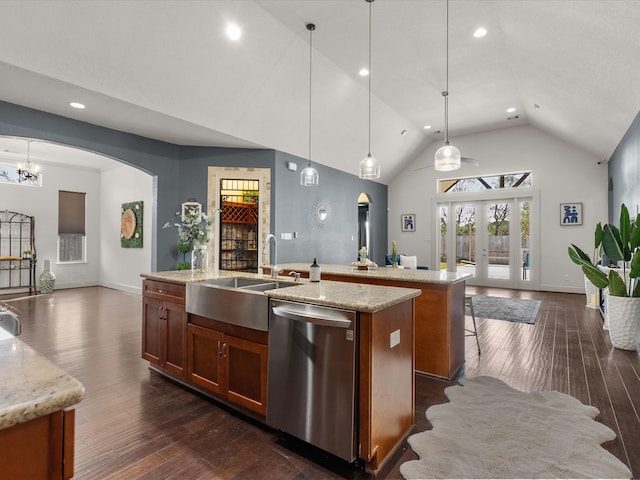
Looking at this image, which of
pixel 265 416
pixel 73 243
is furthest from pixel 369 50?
pixel 73 243

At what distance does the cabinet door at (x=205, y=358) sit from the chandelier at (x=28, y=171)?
21.0 ft

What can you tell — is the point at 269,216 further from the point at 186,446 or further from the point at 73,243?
the point at 73,243

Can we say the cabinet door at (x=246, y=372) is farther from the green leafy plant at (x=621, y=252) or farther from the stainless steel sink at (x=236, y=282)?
the green leafy plant at (x=621, y=252)

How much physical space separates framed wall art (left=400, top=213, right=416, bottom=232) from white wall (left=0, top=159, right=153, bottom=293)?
6.78 m

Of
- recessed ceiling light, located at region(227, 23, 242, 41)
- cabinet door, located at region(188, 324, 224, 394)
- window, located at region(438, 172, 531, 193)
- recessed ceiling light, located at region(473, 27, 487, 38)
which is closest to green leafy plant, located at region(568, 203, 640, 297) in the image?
recessed ceiling light, located at region(473, 27, 487, 38)

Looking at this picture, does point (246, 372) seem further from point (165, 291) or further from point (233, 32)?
point (233, 32)

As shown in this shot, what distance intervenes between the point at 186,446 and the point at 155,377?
1.25 metres

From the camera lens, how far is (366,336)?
1.83 m

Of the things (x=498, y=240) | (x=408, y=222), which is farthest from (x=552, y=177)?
(x=408, y=222)

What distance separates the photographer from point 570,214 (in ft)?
25.2

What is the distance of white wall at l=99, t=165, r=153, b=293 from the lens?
7383mm

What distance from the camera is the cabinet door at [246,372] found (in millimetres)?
2236

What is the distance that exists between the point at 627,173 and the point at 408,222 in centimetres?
535

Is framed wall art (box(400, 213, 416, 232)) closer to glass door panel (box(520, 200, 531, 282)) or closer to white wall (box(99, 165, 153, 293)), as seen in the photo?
→ glass door panel (box(520, 200, 531, 282))
